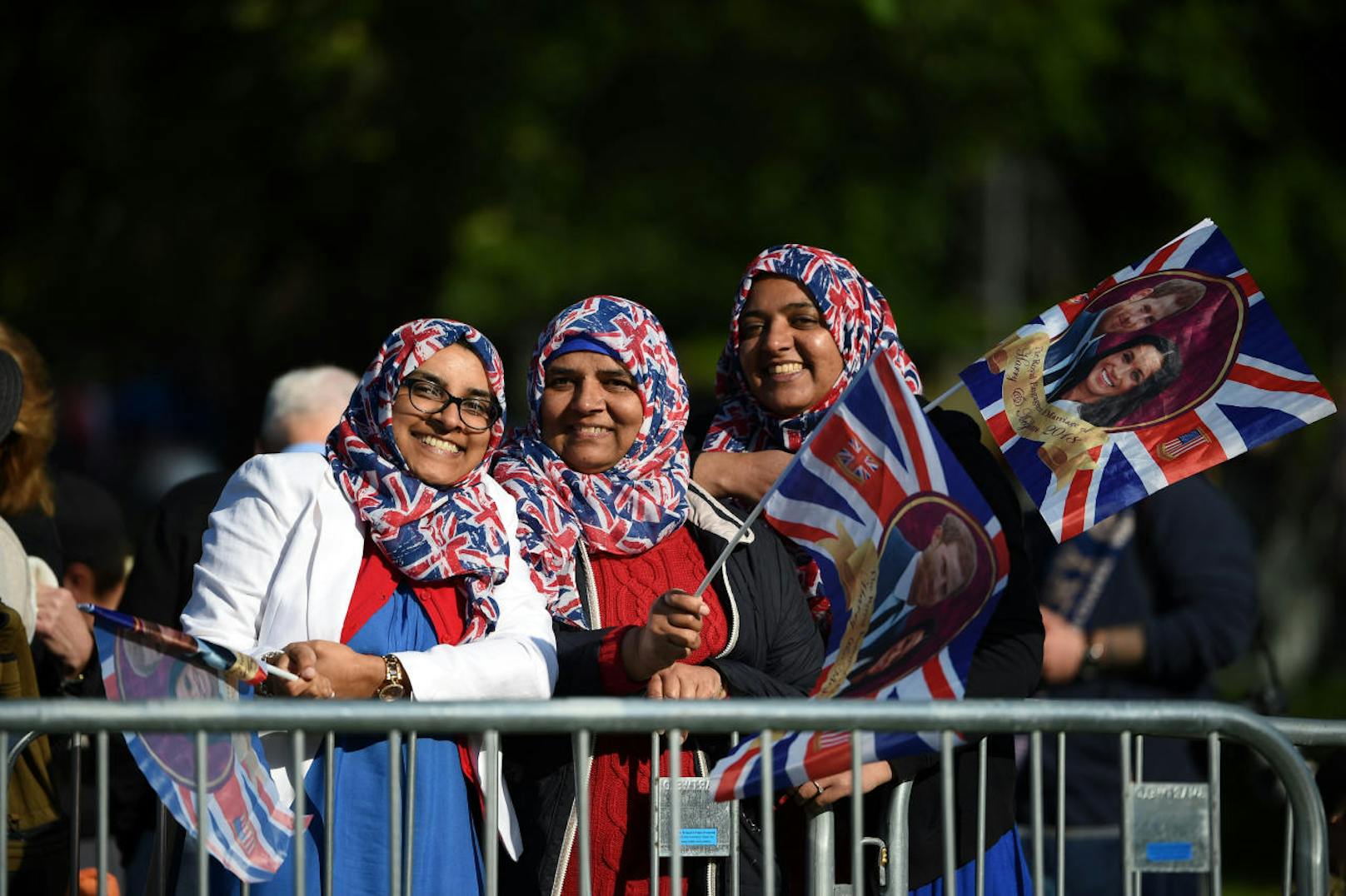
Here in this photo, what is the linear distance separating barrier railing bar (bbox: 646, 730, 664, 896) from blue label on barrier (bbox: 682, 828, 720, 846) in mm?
110

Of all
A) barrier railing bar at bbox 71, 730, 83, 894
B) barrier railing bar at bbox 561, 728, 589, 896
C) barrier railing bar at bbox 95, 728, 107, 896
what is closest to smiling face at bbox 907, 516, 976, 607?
barrier railing bar at bbox 561, 728, 589, 896

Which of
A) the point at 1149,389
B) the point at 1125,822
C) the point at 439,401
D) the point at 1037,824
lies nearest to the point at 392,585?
the point at 439,401

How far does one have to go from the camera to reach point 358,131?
10180 millimetres

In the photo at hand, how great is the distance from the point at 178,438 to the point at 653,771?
22048 mm

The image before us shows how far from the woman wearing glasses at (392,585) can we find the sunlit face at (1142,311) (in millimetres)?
1395

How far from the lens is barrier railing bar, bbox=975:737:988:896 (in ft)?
12.2

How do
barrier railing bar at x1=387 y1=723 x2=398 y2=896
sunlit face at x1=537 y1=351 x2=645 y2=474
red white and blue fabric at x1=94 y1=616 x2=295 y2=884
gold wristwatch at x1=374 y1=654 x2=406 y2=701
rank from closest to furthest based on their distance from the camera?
barrier railing bar at x1=387 y1=723 x2=398 y2=896
red white and blue fabric at x1=94 y1=616 x2=295 y2=884
gold wristwatch at x1=374 y1=654 x2=406 y2=701
sunlit face at x1=537 y1=351 x2=645 y2=474

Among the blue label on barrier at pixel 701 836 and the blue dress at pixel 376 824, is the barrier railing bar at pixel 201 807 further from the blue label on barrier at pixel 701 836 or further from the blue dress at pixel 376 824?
the blue label on barrier at pixel 701 836

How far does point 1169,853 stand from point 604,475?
4.86 ft

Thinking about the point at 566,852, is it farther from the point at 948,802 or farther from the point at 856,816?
the point at 948,802

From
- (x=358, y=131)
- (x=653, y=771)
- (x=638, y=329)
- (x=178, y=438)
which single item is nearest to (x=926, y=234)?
(x=358, y=131)

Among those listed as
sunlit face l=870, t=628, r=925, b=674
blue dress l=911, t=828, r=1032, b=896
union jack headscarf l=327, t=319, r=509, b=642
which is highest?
union jack headscarf l=327, t=319, r=509, b=642

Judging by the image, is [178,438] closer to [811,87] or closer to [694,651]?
[811,87]

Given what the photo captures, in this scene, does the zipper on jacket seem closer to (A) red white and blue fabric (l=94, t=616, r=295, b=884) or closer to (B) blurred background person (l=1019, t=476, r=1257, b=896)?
(A) red white and blue fabric (l=94, t=616, r=295, b=884)
